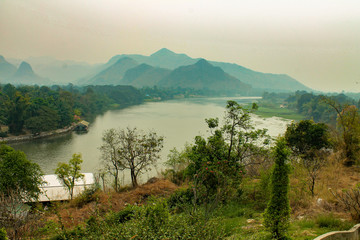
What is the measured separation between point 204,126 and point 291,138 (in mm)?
16895

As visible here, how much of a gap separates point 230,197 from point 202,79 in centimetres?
13736

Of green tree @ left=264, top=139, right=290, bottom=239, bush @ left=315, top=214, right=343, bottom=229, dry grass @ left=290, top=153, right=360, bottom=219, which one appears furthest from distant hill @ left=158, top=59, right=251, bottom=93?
green tree @ left=264, top=139, right=290, bottom=239

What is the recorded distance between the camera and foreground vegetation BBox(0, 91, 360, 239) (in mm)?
3541

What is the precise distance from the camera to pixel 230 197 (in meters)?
6.12

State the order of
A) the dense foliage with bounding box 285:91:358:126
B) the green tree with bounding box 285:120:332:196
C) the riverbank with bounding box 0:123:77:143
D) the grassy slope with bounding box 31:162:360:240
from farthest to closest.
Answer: the dense foliage with bounding box 285:91:358:126 → the riverbank with bounding box 0:123:77:143 → the green tree with bounding box 285:120:332:196 → the grassy slope with bounding box 31:162:360:240

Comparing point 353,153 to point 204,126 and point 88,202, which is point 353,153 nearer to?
point 88,202

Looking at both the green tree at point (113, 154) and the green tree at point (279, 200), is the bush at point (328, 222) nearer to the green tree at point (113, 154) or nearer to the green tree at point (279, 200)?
the green tree at point (279, 200)

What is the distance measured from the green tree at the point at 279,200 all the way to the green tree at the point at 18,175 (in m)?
8.63

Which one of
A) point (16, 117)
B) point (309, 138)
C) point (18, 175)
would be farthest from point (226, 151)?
point (16, 117)

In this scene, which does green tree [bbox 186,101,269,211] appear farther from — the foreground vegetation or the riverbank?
the riverbank

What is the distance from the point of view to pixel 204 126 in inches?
1145

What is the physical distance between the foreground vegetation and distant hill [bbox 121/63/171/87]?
139 m

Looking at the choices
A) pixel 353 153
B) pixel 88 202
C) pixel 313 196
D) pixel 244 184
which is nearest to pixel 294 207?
pixel 313 196

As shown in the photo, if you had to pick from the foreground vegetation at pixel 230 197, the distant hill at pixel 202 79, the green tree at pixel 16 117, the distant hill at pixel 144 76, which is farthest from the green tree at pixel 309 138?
the distant hill at pixel 144 76
